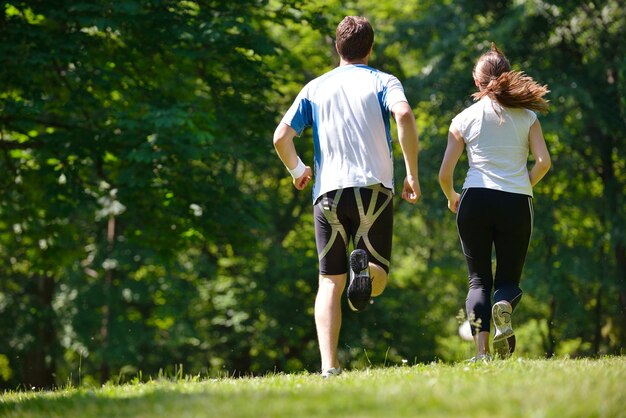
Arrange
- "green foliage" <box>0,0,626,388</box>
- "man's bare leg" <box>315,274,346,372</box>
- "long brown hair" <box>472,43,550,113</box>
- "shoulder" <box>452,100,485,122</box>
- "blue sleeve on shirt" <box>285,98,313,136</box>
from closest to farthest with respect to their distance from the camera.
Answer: "man's bare leg" <box>315,274,346,372</box> < "blue sleeve on shirt" <box>285,98,313,136</box> < "long brown hair" <box>472,43,550,113</box> < "shoulder" <box>452,100,485,122</box> < "green foliage" <box>0,0,626,388</box>

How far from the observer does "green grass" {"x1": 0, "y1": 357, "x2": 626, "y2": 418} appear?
3.59m

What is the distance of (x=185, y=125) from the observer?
1221cm

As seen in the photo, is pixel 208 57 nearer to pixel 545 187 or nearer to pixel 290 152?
pixel 290 152

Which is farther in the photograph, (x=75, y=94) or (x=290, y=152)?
(x=75, y=94)

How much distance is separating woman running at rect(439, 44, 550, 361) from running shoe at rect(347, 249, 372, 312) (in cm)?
89

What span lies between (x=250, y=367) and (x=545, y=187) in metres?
9.10

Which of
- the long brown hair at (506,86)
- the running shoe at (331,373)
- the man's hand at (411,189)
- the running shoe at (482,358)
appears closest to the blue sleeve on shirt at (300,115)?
the man's hand at (411,189)

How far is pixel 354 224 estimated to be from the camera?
557 cm

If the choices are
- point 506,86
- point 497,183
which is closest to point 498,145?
point 497,183

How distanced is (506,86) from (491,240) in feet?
3.37

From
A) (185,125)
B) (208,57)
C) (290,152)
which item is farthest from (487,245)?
(208,57)

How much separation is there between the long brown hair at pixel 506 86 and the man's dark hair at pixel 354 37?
0.85 metres

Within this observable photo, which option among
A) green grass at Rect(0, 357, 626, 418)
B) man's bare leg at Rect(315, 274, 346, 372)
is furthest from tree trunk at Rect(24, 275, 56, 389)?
green grass at Rect(0, 357, 626, 418)

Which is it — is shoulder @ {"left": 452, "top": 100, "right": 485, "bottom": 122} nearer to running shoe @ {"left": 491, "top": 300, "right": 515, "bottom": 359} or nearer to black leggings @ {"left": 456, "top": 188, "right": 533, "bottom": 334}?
black leggings @ {"left": 456, "top": 188, "right": 533, "bottom": 334}
